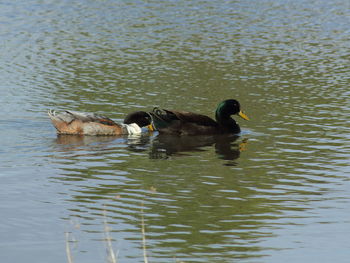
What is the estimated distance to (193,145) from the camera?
15.4 m

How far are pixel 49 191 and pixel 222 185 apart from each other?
2515 millimetres

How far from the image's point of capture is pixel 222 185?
11633mm

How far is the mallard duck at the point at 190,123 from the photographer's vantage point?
16.1 m

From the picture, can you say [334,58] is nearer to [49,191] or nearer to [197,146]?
[197,146]

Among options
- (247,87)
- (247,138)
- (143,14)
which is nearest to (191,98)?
(247,87)

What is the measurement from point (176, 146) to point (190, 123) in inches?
39.1

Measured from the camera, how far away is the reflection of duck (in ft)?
47.4

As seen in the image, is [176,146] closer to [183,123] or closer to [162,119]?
[183,123]

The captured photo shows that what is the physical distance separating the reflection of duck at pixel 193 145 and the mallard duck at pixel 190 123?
0.12m

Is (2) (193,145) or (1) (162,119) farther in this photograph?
(1) (162,119)

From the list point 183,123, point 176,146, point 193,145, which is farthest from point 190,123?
point 176,146

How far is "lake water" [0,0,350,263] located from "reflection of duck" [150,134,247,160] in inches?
2.2

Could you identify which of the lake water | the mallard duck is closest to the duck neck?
the mallard duck

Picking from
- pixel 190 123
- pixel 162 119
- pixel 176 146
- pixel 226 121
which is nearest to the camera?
pixel 176 146
